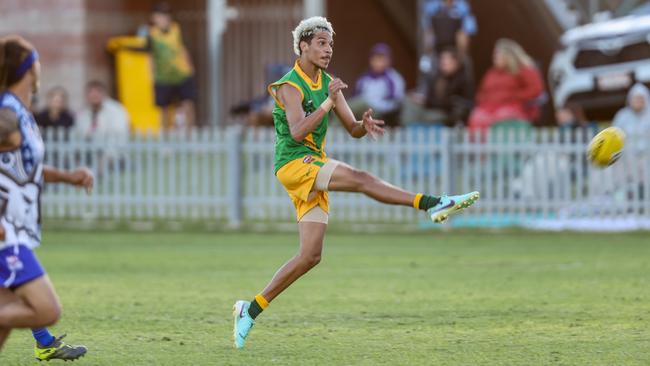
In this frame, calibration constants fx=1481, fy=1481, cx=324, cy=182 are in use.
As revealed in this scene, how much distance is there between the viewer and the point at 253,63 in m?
28.4

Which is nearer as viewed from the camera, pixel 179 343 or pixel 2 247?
pixel 2 247

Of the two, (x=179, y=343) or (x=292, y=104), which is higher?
(x=292, y=104)

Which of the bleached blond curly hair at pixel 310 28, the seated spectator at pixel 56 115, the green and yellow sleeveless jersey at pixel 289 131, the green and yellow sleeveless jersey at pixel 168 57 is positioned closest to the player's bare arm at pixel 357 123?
the green and yellow sleeveless jersey at pixel 289 131

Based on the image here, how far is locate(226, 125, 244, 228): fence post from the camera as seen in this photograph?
68.0 feet

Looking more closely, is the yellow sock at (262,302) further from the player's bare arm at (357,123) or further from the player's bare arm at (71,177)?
the player's bare arm at (71,177)

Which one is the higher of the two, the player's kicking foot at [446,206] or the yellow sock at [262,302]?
the player's kicking foot at [446,206]

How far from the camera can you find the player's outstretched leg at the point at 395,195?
9258mm

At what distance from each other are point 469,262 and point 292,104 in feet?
22.1

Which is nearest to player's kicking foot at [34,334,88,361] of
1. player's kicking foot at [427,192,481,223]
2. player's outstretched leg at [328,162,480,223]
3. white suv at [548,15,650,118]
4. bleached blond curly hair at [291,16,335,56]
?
player's outstretched leg at [328,162,480,223]

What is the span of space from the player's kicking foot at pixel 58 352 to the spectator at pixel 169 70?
16447 millimetres

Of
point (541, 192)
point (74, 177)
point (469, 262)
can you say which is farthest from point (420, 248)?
point (74, 177)

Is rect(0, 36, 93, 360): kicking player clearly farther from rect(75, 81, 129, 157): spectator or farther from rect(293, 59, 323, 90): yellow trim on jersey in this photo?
rect(75, 81, 129, 157): spectator

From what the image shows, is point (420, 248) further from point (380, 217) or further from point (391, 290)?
point (391, 290)

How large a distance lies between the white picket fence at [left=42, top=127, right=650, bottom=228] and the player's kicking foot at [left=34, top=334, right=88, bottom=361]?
11734 mm
